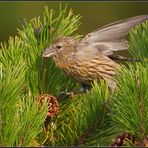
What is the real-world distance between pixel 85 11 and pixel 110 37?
429 cm

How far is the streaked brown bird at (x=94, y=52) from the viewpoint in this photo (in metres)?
5.36

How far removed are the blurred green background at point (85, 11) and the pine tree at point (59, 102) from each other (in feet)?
13.5

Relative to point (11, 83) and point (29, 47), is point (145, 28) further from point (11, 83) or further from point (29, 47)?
point (11, 83)

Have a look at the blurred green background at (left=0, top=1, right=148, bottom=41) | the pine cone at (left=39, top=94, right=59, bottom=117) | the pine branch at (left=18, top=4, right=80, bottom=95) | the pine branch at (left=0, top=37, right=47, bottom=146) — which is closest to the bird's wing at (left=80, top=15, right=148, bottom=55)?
the pine branch at (left=18, top=4, right=80, bottom=95)

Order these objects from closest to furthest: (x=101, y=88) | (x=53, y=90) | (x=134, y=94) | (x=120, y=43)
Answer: (x=134, y=94), (x=101, y=88), (x=53, y=90), (x=120, y=43)

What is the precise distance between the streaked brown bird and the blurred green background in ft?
9.75

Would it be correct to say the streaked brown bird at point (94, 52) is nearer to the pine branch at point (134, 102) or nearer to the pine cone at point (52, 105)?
the pine cone at point (52, 105)

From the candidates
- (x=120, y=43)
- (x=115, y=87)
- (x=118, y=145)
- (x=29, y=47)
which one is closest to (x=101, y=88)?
(x=115, y=87)

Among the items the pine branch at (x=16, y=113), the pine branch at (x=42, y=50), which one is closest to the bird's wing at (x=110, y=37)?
the pine branch at (x=42, y=50)

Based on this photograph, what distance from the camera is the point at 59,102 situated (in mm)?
4367

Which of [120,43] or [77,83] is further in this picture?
[120,43]

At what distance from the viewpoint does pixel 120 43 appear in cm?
544

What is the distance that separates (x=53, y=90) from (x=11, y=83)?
68 centimetres

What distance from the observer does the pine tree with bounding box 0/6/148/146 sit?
12.2 feet
